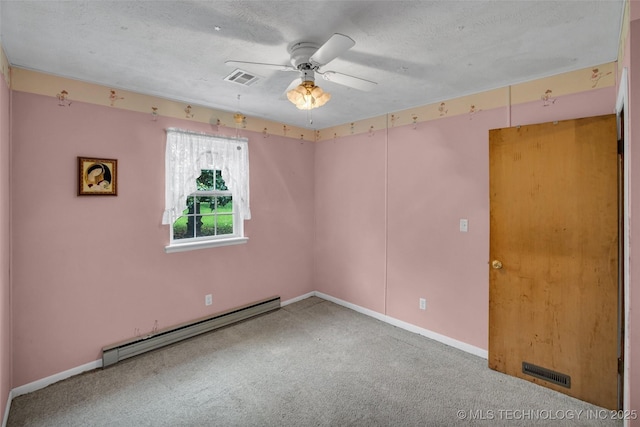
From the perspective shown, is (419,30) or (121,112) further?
(121,112)

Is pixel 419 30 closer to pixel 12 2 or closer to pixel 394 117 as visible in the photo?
pixel 394 117

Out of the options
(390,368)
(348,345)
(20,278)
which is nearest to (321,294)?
(348,345)

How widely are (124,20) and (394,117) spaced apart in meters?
2.62

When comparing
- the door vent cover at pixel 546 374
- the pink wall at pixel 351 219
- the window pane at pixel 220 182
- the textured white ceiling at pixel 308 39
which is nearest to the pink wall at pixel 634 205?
the textured white ceiling at pixel 308 39

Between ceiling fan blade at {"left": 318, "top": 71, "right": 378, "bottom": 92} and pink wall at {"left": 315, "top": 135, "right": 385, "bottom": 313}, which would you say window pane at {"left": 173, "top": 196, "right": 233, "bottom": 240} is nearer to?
pink wall at {"left": 315, "top": 135, "right": 385, "bottom": 313}

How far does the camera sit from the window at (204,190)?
3076 mm

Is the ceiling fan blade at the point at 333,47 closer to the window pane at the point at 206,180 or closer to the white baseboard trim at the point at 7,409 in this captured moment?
the window pane at the point at 206,180

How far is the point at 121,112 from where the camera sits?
2.75 metres

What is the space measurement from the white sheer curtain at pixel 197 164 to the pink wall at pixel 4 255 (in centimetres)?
109

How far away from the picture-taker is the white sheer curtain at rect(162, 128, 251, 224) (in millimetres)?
3049

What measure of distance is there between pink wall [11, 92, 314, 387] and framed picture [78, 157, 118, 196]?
0.16ft

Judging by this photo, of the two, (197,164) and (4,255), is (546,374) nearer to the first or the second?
(197,164)

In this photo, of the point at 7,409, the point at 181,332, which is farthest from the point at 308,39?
the point at 7,409

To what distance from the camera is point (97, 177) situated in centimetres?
263
